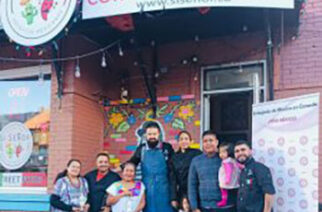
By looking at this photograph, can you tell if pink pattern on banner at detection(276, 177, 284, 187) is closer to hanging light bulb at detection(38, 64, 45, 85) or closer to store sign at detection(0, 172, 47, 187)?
store sign at detection(0, 172, 47, 187)

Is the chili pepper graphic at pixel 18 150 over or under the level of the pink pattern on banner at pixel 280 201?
over

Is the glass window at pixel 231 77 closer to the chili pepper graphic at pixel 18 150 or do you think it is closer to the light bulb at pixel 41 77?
the light bulb at pixel 41 77

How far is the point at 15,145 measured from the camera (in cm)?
806

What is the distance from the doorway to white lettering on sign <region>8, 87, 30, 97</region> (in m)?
2.94

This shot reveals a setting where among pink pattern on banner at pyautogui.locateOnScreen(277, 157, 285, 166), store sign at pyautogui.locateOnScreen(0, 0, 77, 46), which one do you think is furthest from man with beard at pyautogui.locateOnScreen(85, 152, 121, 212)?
pink pattern on banner at pyautogui.locateOnScreen(277, 157, 285, 166)

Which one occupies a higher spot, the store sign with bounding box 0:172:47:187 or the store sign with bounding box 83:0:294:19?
the store sign with bounding box 83:0:294:19

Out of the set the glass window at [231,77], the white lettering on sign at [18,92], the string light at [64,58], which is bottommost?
the white lettering on sign at [18,92]

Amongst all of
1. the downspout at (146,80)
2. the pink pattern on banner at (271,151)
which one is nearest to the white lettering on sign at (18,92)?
the downspout at (146,80)

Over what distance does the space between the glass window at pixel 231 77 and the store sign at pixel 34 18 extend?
246 centimetres

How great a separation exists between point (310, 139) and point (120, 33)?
327cm

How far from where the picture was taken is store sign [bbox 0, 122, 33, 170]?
7.98m

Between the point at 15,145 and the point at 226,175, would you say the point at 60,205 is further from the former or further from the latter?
the point at 15,145

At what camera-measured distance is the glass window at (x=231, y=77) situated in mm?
7281

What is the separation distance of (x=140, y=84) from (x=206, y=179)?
2.68m
